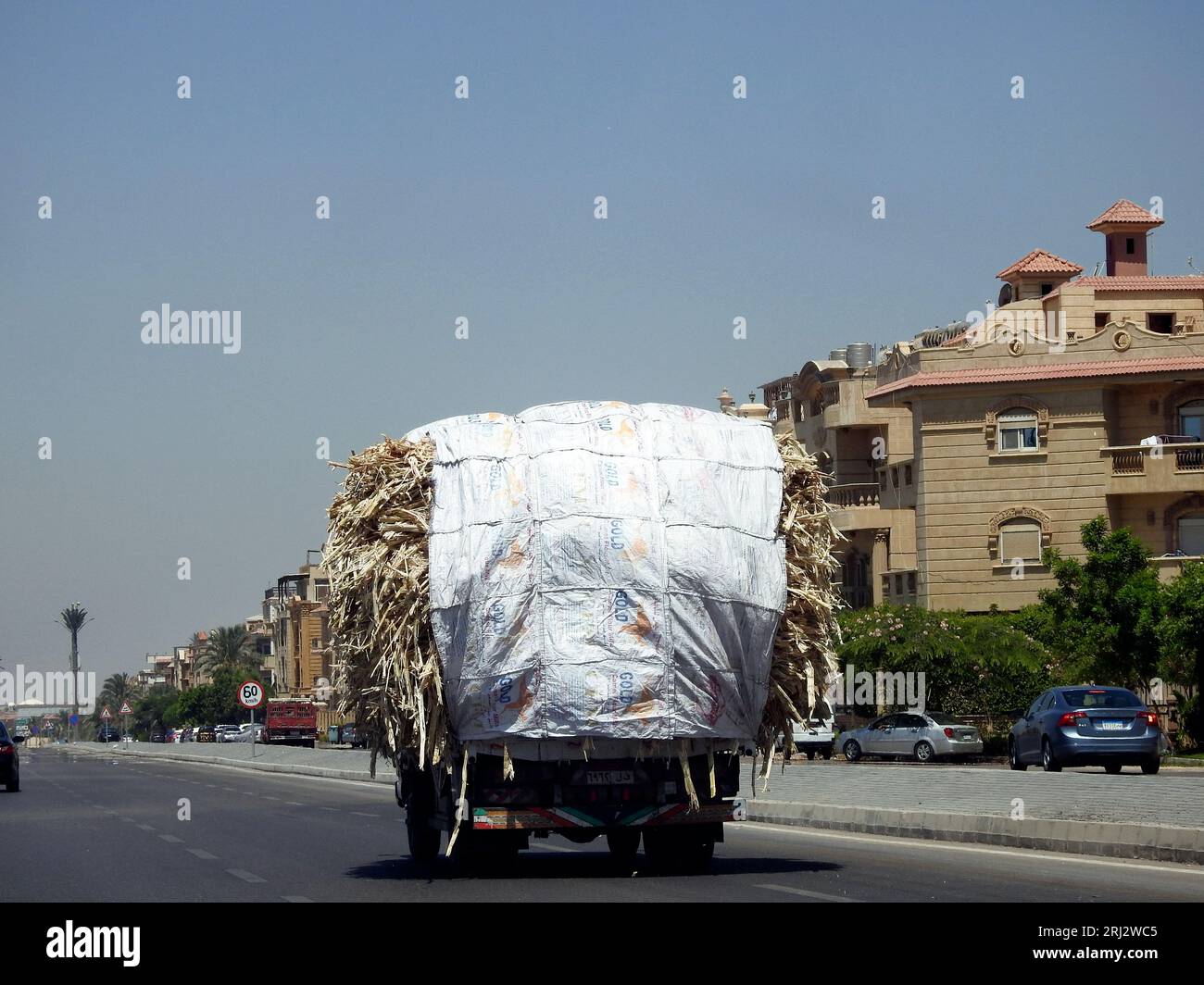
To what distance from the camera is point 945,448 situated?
217 ft

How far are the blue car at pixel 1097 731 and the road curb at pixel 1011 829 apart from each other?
892 cm

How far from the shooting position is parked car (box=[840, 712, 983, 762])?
143 feet

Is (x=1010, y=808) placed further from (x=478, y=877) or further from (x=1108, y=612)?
(x=1108, y=612)

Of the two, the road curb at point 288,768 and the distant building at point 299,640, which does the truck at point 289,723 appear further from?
the distant building at point 299,640

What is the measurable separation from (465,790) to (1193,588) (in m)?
33.2

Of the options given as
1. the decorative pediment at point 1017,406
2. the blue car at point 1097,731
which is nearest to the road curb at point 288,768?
the blue car at point 1097,731

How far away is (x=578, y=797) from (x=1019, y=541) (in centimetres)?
5202

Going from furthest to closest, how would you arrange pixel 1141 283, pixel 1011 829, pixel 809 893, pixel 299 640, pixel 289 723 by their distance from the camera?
1. pixel 299 640
2. pixel 289 723
3. pixel 1141 283
4. pixel 1011 829
5. pixel 809 893

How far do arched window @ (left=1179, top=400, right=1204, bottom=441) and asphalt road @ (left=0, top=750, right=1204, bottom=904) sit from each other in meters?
45.3

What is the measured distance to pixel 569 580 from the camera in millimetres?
15141

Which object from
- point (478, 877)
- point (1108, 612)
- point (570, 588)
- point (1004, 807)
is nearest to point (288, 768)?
point (1108, 612)

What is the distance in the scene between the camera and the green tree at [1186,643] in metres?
44.6
